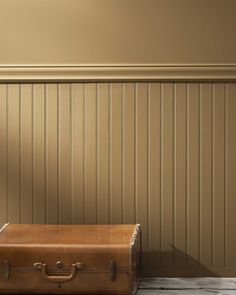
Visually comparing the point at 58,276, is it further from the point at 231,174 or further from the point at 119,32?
the point at 119,32

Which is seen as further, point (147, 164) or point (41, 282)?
point (147, 164)

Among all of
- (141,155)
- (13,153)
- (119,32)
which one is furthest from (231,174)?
(13,153)

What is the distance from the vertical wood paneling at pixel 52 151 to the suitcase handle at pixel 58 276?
1.30 ft

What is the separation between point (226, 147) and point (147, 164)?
0.30 m

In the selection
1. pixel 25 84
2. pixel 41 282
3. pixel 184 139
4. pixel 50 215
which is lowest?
pixel 41 282

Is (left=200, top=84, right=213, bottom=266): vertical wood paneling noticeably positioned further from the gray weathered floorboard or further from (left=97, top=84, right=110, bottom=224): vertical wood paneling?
(left=97, top=84, right=110, bottom=224): vertical wood paneling

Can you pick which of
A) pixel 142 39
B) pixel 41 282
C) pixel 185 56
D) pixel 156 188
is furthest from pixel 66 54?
pixel 41 282

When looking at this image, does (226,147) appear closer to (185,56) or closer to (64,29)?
(185,56)

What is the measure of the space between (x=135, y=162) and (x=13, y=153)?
1.52 feet

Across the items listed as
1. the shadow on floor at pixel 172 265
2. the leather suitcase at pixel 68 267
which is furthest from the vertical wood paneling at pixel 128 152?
the leather suitcase at pixel 68 267

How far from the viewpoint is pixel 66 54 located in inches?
89.2

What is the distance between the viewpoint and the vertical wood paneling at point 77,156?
7.45 feet

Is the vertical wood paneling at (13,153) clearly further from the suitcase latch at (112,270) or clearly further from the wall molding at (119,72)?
the suitcase latch at (112,270)

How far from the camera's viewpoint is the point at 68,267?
1.92 meters
